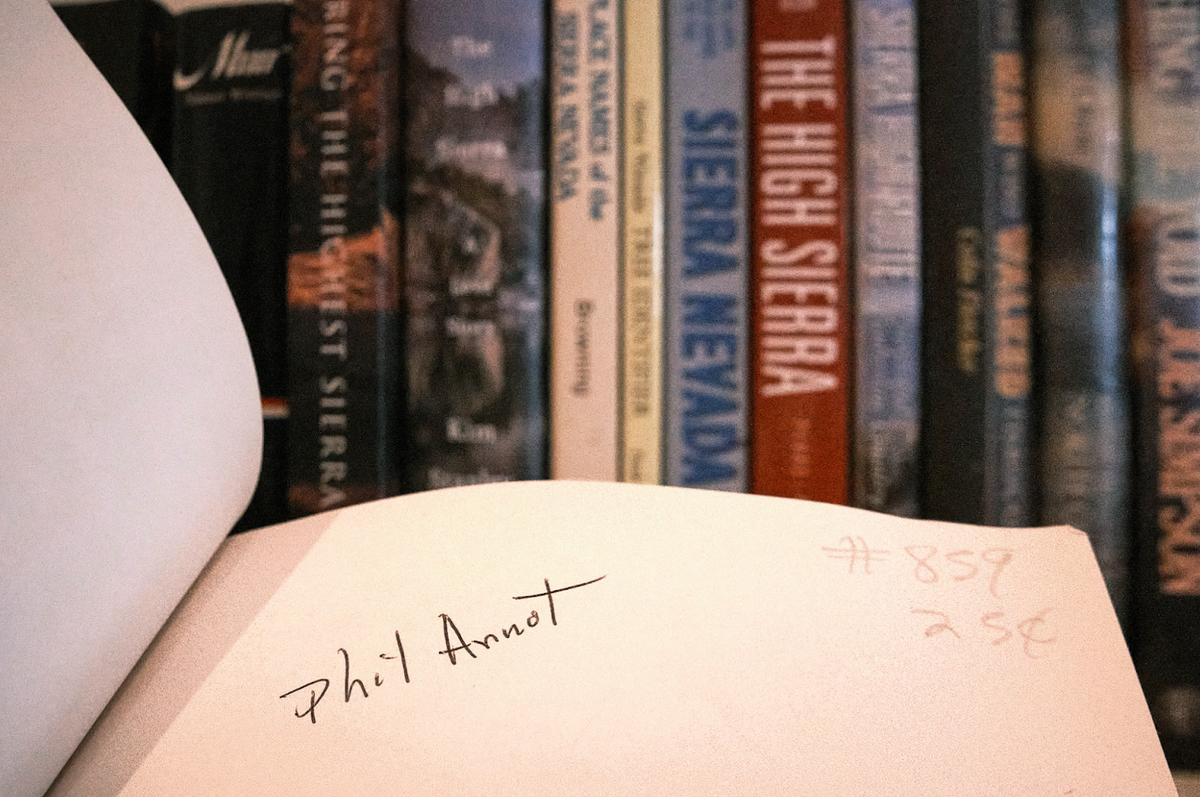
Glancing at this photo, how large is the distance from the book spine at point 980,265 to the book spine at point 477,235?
19 centimetres

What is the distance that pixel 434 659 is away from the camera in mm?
228

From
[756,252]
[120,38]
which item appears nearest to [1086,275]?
[756,252]

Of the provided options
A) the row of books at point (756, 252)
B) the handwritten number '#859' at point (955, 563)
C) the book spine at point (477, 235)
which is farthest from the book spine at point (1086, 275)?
the book spine at point (477, 235)

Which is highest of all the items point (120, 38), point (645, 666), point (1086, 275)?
point (120, 38)

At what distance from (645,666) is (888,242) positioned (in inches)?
9.4

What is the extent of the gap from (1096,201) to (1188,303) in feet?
0.20

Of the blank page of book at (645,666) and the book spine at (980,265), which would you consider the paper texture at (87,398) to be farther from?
the book spine at (980,265)

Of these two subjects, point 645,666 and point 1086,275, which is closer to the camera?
point 645,666

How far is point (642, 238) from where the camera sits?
13.9 inches

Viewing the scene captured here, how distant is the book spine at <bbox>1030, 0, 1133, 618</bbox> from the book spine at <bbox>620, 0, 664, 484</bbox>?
0.18 m

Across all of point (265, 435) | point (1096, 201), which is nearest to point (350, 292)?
point (265, 435)

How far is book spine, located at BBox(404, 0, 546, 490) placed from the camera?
0.36 meters
